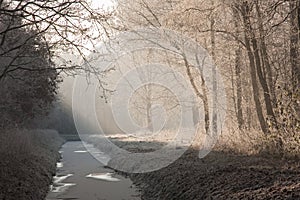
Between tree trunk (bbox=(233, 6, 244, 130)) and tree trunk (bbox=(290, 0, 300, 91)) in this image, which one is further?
tree trunk (bbox=(233, 6, 244, 130))

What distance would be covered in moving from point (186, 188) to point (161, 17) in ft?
39.4

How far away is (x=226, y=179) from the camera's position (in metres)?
12.2

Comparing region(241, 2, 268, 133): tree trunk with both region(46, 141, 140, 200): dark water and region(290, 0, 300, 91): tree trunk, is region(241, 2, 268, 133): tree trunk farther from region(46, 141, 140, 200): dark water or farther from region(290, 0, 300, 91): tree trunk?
region(46, 141, 140, 200): dark water

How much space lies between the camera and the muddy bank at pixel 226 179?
33.0 ft

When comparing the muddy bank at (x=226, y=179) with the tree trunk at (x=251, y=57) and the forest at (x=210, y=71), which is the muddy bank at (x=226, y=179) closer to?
the forest at (x=210, y=71)

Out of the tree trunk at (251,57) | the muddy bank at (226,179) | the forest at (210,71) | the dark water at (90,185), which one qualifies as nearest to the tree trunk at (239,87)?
the forest at (210,71)

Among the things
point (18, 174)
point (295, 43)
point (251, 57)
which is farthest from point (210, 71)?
point (18, 174)

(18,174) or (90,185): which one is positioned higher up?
(18,174)

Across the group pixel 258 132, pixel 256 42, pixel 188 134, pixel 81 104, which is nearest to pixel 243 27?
pixel 256 42

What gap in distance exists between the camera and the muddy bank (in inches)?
396

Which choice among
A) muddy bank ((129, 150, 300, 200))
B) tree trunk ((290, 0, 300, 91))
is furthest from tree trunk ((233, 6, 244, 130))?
tree trunk ((290, 0, 300, 91))

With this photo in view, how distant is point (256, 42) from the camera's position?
1711 centimetres

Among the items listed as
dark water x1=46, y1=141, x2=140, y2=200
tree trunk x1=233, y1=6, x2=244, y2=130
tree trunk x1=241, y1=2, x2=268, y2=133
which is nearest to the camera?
tree trunk x1=241, y1=2, x2=268, y2=133

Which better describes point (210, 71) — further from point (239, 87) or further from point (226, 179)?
point (226, 179)
